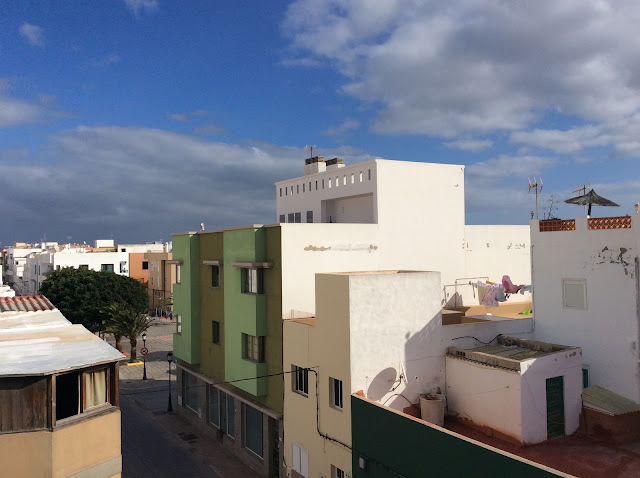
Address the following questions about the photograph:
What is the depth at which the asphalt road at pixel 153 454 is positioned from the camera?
23.9m

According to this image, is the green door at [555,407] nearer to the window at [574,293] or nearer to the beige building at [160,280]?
the window at [574,293]

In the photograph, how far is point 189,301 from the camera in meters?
29.7

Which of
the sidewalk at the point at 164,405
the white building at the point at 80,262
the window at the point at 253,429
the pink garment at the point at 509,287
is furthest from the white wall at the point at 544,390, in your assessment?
the white building at the point at 80,262

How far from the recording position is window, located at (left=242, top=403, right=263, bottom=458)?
24172mm

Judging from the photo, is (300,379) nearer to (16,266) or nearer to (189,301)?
(189,301)

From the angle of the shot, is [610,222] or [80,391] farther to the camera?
[610,222]

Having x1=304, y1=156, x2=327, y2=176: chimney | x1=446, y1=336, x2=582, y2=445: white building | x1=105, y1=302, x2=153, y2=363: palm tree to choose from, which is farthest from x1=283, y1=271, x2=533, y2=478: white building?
x1=105, y1=302, x2=153, y2=363: palm tree

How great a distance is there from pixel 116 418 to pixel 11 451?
2.26 meters

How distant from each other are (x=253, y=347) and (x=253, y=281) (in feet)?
9.87

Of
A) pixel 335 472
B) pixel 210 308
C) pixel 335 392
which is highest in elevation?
pixel 210 308

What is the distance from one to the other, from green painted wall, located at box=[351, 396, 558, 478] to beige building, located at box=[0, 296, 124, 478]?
7457 mm

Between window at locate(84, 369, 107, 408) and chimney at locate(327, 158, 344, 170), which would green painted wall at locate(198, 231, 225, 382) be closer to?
chimney at locate(327, 158, 344, 170)

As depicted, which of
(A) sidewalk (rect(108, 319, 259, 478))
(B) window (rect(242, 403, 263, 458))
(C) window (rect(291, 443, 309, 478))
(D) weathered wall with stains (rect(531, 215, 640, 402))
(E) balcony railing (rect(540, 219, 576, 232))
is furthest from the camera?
(A) sidewalk (rect(108, 319, 259, 478))

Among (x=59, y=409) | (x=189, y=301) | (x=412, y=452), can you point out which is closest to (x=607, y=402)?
(x=412, y=452)
